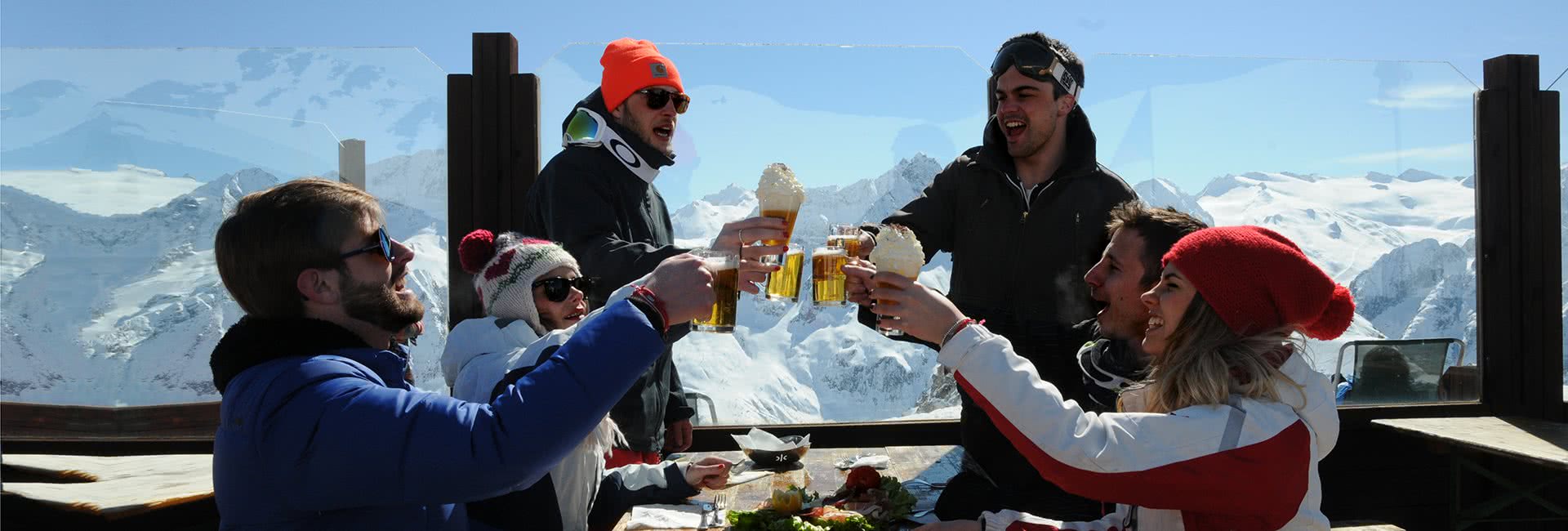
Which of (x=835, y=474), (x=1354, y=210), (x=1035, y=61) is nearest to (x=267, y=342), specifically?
(x=835, y=474)

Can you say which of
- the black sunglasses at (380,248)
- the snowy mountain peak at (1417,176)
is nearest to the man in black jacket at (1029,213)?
the black sunglasses at (380,248)

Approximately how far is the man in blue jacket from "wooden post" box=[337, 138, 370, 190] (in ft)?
9.93

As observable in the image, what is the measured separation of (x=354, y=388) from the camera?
1.49 metres

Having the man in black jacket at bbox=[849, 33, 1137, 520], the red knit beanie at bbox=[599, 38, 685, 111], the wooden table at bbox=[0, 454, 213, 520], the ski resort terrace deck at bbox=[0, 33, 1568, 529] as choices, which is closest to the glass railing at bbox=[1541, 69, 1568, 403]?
the ski resort terrace deck at bbox=[0, 33, 1568, 529]

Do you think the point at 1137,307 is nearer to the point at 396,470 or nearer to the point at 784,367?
the point at 396,470

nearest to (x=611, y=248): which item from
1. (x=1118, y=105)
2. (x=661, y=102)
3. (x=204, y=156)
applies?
(x=661, y=102)

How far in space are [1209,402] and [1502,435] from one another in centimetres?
363

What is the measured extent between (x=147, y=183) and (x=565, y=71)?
6.38 ft

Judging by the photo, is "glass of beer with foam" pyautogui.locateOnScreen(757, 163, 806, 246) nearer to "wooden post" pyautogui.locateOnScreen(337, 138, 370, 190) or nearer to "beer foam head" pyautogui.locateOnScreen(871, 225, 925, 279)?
"beer foam head" pyautogui.locateOnScreen(871, 225, 925, 279)

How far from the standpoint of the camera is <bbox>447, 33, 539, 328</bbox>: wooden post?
4.53m

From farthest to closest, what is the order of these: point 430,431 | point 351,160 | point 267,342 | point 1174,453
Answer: point 351,160, point 1174,453, point 267,342, point 430,431

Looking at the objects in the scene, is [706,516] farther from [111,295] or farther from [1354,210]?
[1354,210]

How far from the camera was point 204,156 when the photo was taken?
14.4 feet

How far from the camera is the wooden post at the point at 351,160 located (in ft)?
14.8
